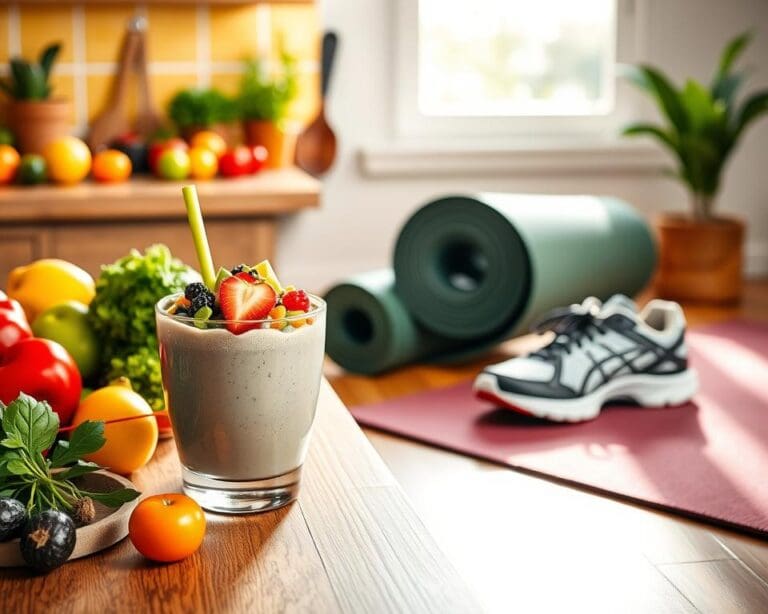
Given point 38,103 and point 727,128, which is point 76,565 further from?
point 727,128

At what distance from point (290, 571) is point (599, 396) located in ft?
5.15

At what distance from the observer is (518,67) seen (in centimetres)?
395

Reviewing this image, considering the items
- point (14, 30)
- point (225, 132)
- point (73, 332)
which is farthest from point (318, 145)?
point (73, 332)

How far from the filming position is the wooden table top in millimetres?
764

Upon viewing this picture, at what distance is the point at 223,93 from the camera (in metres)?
3.70

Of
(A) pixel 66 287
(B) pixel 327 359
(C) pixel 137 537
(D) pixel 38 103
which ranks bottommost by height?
(B) pixel 327 359

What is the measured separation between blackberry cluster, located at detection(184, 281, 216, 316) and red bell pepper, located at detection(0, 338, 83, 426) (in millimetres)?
199

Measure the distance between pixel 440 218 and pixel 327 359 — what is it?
18.8 inches

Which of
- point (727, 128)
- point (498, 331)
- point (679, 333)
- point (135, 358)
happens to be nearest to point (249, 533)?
point (135, 358)

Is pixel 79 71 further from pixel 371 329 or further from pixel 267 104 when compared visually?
pixel 371 329

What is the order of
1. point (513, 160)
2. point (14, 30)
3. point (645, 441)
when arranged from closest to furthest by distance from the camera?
point (645, 441)
point (14, 30)
point (513, 160)

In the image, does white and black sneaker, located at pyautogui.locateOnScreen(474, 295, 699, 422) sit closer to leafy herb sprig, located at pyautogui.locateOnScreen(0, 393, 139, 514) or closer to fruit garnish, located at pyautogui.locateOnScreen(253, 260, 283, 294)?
fruit garnish, located at pyautogui.locateOnScreen(253, 260, 283, 294)

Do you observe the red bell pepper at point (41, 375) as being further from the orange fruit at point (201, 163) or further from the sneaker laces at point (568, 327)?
the orange fruit at point (201, 163)

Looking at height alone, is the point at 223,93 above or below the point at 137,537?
above
